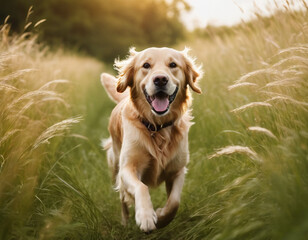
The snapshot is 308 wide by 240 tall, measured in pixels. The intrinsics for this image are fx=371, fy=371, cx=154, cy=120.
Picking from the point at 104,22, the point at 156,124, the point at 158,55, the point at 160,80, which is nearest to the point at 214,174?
the point at 156,124

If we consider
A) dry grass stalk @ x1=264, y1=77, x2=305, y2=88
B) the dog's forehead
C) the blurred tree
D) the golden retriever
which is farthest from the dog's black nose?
the blurred tree

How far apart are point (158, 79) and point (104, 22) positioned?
29.1m

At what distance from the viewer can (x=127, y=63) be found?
371 centimetres

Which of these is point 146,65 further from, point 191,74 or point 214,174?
point 214,174

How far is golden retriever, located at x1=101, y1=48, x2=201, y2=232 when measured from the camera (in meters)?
3.14

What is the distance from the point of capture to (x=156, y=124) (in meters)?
3.47

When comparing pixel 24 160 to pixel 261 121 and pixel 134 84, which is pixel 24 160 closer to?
pixel 134 84

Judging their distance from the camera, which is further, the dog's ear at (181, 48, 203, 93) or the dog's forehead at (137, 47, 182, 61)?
the dog's ear at (181, 48, 203, 93)

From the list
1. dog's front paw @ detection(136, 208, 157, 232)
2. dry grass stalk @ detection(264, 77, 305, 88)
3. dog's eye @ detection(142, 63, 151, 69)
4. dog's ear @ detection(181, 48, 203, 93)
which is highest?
dog's eye @ detection(142, 63, 151, 69)

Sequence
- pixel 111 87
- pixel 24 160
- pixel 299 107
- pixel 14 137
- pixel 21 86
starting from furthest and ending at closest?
1. pixel 111 87
2. pixel 21 86
3. pixel 14 137
4. pixel 24 160
5. pixel 299 107

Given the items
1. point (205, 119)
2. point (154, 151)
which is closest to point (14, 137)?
point (154, 151)

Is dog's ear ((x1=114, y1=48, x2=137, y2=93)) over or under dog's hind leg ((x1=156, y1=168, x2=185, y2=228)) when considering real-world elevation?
over

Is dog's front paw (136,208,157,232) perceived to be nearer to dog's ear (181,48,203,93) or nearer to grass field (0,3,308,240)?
grass field (0,3,308,240)

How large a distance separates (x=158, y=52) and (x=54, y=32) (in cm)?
2382
